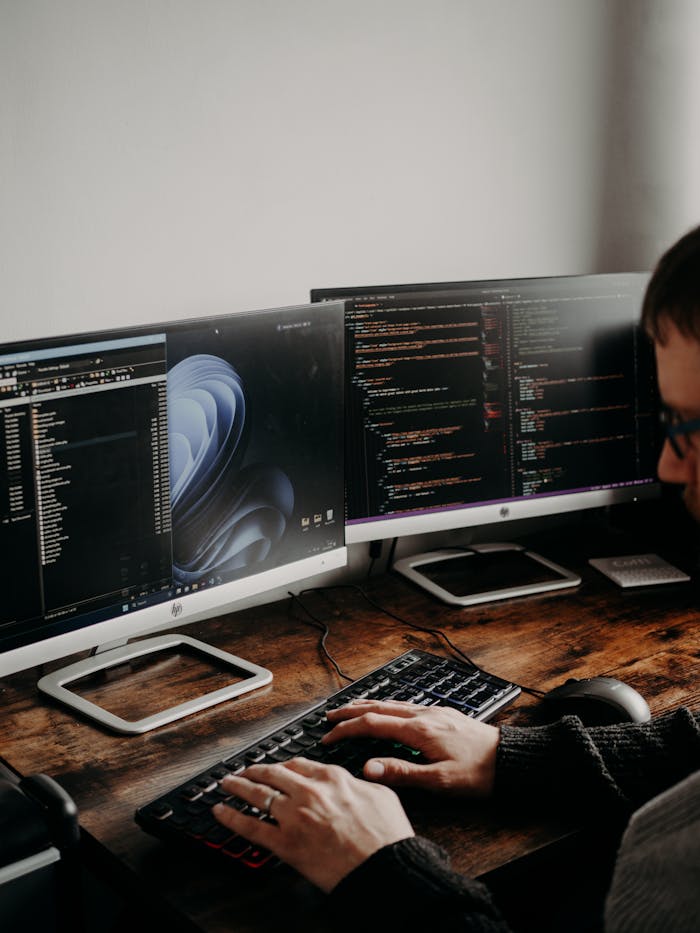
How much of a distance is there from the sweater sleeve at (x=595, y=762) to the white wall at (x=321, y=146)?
852 mm

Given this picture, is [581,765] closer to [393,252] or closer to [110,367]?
[110,367]

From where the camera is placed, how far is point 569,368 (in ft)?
6.08

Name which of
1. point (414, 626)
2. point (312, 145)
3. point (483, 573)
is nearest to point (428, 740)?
point (414, 626)

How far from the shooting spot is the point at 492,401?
1802 millimetres

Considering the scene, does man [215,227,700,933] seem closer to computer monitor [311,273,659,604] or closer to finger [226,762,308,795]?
finger [226,762,308,795]

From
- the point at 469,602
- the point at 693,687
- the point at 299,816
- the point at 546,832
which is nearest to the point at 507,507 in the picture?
the point at 469,602

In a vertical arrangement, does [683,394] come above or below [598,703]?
above

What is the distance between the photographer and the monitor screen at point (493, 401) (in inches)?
66.9

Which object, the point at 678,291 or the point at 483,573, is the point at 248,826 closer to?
the point at 678,291

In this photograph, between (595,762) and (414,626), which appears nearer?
(595,762)

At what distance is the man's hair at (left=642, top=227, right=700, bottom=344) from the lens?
3.11 ft

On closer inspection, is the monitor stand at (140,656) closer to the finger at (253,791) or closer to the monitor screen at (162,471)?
the monitor screen at (162,471)

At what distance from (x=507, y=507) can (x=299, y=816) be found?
0.90 metres

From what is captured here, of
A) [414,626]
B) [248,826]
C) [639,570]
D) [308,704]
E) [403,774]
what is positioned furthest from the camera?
[639,570]
